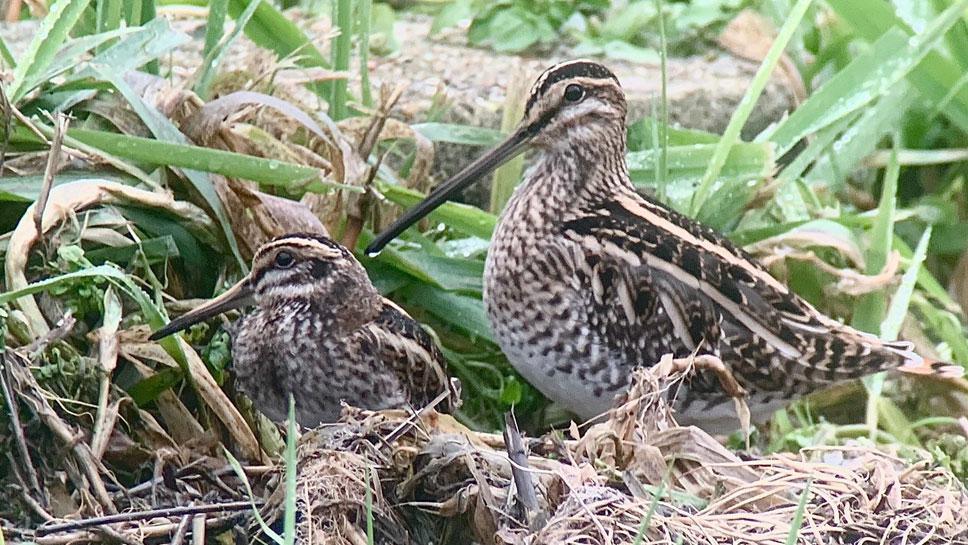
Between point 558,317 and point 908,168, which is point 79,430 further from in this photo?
point 908,168

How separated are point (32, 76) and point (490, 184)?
5.60 ft

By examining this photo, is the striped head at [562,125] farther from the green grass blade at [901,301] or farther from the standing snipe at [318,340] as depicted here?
the green grass blade at [901,301]

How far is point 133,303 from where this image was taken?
Result: 3975mm

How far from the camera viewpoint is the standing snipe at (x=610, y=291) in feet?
13.6

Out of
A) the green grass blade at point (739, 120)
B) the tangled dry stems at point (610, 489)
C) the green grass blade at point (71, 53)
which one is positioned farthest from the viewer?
the green grass blade at point (739, 120)

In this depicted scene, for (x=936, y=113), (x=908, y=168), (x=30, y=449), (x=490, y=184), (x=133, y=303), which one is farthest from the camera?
(x=908, y=168)

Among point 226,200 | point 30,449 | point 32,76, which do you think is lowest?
point 30,449

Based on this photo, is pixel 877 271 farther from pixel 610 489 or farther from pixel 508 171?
pixel 610 489

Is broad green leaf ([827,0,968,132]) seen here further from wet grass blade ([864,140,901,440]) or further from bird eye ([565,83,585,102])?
bird eye ([565,83,585,102])

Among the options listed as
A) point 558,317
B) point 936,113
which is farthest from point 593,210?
point 936,113

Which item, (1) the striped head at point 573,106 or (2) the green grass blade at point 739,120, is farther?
(2) the green grass blade at point 739,120

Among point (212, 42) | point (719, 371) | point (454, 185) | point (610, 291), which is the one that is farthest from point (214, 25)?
point (719, 371)

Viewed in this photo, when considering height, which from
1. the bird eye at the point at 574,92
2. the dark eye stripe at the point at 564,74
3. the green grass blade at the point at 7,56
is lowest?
the green grass blade at the point at 7,56

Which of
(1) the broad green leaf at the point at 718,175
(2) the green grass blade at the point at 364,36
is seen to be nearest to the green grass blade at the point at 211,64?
(2) the green grass blade at the point at 364,36
